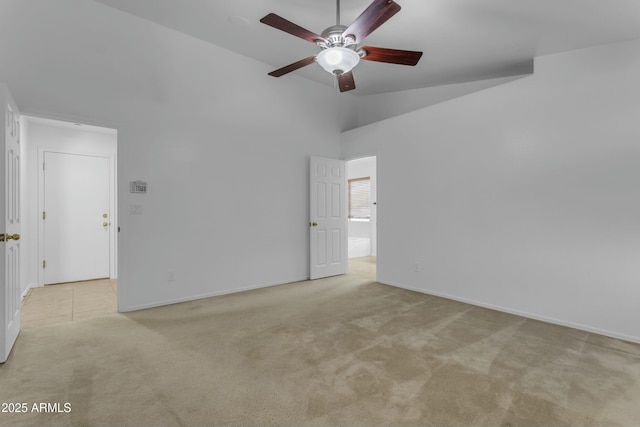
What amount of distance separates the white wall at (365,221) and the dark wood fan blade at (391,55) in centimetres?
514

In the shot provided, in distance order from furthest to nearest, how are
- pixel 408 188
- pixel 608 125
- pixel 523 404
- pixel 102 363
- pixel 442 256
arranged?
1. pixel 408 188
2. pixel 442 256
3. pixel 608 125
4. pixel 102 363
5. pixel 523 404

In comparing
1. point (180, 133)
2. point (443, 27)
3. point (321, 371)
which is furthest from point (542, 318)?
point (180, 133)

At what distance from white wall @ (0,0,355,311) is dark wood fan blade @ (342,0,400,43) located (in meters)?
2.47

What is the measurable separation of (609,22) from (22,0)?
5395 millimetres

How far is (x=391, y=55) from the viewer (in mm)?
2564

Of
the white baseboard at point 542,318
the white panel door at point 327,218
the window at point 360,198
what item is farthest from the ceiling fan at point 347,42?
the window at point 360,198

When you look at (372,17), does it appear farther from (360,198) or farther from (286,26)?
(360,198)

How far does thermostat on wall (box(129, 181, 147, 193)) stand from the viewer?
350cm

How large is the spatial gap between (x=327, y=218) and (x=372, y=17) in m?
3.52

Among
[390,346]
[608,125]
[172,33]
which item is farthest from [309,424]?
[172,33]

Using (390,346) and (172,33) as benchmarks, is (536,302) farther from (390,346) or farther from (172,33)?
(172,33)

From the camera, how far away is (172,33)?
3719mm

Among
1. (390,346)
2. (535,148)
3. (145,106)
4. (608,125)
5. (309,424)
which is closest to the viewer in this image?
(309,424)

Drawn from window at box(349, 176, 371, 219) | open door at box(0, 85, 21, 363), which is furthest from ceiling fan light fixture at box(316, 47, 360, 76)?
window at box(349, 176, 371, 219)
